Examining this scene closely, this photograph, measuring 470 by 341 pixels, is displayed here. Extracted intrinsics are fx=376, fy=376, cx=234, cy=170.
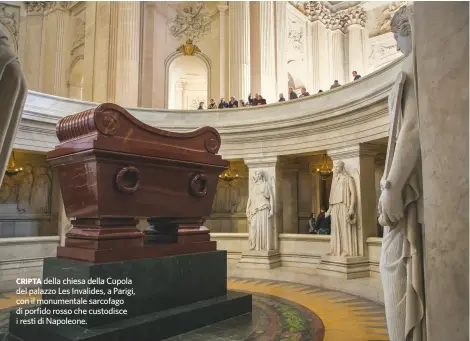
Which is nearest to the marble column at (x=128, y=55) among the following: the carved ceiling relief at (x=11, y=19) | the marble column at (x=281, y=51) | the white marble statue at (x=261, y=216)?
the marble column at (x=281, y=51)

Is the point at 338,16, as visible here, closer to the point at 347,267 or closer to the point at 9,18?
the point at 9,18

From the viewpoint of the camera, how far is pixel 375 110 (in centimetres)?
754

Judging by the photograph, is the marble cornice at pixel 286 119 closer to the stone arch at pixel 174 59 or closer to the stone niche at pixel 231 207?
the stone niche at pixel 231 207

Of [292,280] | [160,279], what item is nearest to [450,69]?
[160,279]

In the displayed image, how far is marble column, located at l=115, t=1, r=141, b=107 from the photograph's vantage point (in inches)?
559

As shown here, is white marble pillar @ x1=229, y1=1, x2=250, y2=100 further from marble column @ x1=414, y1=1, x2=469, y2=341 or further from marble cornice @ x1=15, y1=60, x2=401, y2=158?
marble column @ x1=414, y1=1, x2=469, y2=341

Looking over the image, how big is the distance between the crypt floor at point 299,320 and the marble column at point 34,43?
1515cm

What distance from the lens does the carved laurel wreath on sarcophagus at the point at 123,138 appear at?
3.39 metres

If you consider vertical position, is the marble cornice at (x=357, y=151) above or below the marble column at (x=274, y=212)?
above

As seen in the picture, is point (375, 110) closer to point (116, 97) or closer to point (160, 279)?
point (160, 279)

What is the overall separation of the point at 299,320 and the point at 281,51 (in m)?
13.9

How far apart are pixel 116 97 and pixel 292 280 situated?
979 centimetres

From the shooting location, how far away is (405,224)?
2.23 meters

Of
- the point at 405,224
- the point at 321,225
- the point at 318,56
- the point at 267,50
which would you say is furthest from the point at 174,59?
the point at 405,224
